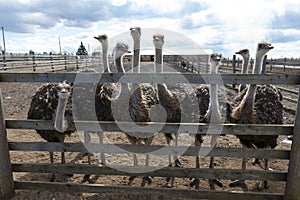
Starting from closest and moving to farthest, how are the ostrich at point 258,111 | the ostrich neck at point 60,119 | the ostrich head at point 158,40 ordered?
the ostrich neck at point 60,119, the ostrich at point 258,111, the ostrich head at point 158,40

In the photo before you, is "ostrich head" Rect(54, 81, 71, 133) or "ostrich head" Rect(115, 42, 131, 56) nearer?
"ostrich head" Rect(54, 81, 71, 133)

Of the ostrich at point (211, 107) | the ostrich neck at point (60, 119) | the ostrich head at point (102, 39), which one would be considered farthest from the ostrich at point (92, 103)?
the ostrich at point (211, 107)

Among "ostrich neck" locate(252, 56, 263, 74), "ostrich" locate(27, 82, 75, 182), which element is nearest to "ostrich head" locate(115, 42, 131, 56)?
"ostrich" locate(27, 82, 75, 182)

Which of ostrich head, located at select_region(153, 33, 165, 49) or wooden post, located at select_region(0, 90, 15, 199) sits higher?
ostrich head, located at select_region(153, 33, 165, 49)

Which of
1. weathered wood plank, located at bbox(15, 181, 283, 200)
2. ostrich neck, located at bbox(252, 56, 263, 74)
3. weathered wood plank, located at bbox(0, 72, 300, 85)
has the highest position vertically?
ostrich neck, located at bbox(252, 56, 263, 74)

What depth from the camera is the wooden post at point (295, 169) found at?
2.87 m

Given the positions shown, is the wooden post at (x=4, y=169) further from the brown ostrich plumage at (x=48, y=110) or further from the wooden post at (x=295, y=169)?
the wooden post at (x=295, y=169)

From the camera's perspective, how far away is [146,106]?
3996mm

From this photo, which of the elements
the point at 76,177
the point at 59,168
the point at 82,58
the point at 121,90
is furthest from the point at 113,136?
the point at 82,58

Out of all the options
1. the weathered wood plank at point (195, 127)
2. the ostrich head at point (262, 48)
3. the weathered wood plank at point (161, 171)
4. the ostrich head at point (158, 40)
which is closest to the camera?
the weathered wood plank at point (195, 127)

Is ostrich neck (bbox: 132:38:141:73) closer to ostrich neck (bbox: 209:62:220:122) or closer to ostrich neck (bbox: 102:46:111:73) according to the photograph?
ostrich neck (bbox: 102:46:111:73)

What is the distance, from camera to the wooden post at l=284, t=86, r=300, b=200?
9.40 feet

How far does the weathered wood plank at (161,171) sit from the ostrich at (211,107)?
33.0 inches

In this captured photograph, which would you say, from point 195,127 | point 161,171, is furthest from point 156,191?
point 195,127
